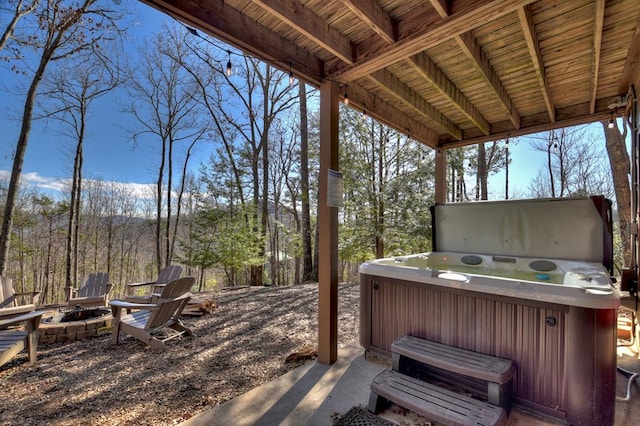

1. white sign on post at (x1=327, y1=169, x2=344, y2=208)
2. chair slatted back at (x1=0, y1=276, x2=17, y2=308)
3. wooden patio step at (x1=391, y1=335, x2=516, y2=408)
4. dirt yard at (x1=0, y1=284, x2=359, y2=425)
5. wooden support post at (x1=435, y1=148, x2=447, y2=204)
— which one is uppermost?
wooden support post at (x1=435, y1=148, x2=447, y2=204)

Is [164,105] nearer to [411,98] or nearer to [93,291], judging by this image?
[93,291]

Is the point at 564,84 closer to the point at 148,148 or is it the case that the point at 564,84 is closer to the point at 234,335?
the point at 234,335

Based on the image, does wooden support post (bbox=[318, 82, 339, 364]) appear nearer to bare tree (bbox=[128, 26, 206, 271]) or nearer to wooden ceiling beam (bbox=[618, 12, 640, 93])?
wooden ceiling beam (bbox=[618, 12, 640, 93])

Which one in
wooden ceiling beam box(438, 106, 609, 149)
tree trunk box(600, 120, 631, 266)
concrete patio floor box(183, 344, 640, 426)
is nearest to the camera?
concrete patio floor box(183, 344, 640, 426)

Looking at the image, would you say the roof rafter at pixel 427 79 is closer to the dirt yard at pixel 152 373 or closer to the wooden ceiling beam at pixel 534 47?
the wooden ceiling beam at pixel 534 47

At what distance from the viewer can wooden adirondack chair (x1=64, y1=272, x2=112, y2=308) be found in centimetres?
441

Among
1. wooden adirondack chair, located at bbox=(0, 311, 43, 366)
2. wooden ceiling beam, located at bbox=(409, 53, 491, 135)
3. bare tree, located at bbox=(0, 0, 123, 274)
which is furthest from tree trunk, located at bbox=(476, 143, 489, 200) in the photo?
wooden adirondack chair, located at bbox=(0, 311, 43, 366)

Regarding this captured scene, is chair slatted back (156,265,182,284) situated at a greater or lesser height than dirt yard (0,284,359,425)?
greater

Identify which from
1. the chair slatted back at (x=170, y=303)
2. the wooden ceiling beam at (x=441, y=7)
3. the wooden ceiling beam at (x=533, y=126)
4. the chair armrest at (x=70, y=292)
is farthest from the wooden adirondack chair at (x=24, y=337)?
the wooden ceiling beam at (x=533, y=126)

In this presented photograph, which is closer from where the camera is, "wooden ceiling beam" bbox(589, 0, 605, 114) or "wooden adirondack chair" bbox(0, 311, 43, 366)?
"wooden ceiling beam" bbox(589, 0, 605, 114)

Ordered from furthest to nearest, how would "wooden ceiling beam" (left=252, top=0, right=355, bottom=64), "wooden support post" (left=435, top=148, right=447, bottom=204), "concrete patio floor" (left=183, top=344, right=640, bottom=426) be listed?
1. "wooden support post" (left=435, top=148, right=447, bottom=204)
2. "wooden ceiling beam" (left=252, top=0, right=355, bottom=64)
3. "concrete patio floor" (left=183, top=344, right=640, bottom=426)

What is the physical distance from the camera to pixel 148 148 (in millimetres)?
8758

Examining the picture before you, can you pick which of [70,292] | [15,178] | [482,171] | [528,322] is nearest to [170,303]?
[70,292]

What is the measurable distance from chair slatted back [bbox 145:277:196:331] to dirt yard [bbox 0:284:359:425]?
0.27m
